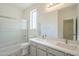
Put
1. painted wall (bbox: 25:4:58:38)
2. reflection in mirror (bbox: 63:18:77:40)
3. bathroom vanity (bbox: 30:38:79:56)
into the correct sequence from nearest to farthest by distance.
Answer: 1. bathroom vanity (bbox: 30:38:79:56)
2. reflection in mirror (bbox: 63:18:77:40)
3. painted wall (bbox: 25:4:58:38)

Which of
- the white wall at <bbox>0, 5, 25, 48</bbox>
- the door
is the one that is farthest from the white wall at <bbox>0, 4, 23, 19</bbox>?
the door

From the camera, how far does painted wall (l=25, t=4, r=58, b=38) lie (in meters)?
1.78

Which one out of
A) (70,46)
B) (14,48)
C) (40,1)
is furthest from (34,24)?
(70,46)

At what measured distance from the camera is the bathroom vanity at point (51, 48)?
4.92ft

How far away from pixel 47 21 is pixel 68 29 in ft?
1.23

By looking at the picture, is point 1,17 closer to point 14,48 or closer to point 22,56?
point 14,48

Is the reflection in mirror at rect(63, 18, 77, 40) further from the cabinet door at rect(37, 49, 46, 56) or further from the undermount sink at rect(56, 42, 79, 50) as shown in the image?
the cabinet door at rect(37, 49, 46, 56)

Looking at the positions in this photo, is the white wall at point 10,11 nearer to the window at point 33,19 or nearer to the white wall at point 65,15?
the window at point 33,19

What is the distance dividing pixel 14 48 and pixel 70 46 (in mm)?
901

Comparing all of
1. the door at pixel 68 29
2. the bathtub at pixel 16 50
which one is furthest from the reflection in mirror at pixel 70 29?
the bathtub at pixel 16 50

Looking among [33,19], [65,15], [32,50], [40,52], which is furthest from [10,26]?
[65,15]

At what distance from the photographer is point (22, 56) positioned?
1.69m

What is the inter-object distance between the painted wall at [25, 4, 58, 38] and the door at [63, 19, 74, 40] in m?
0.13

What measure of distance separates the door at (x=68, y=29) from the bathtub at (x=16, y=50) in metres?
0.66
